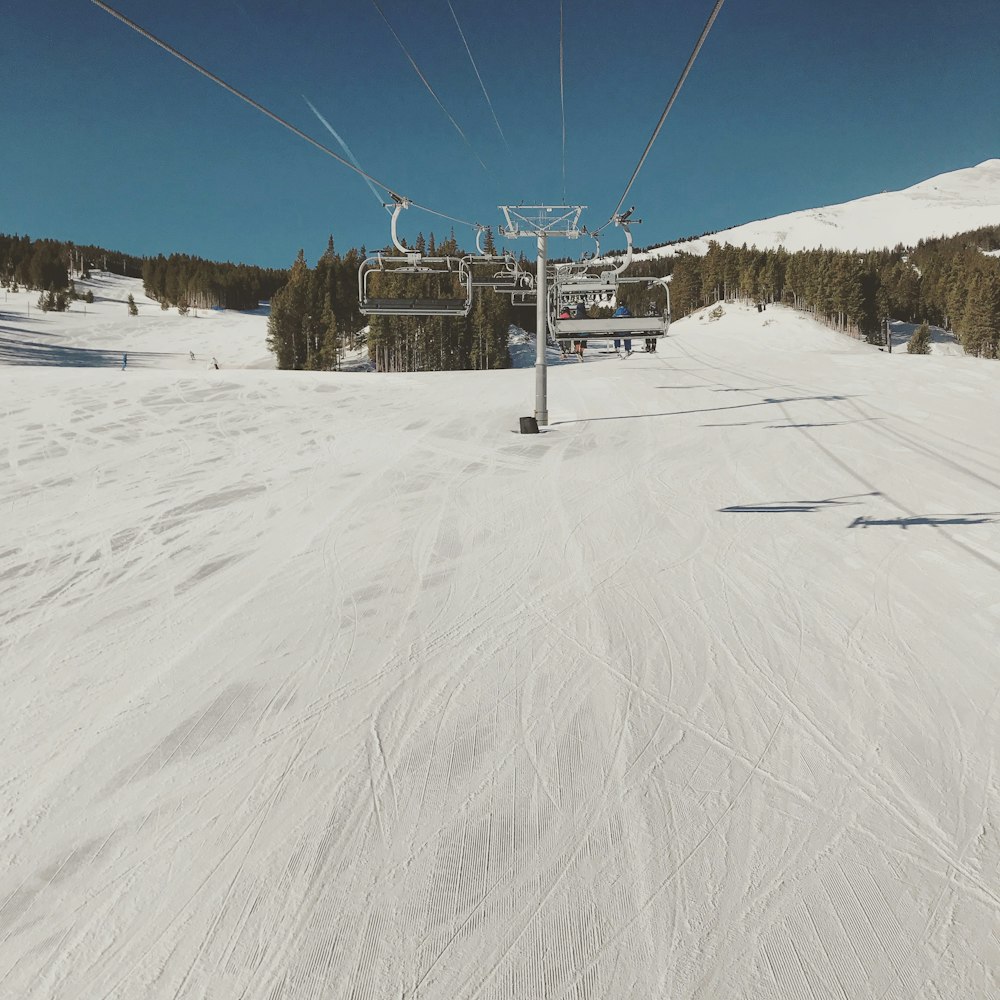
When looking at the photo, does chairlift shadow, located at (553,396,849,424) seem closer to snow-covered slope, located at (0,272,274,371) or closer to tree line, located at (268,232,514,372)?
tree line, located at (268,232,514,372)

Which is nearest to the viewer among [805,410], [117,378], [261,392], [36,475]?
[36,475]

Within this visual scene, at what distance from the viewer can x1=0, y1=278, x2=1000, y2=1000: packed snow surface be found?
2229mm

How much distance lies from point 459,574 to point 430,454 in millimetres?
5319

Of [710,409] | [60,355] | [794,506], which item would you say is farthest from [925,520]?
[60,355]

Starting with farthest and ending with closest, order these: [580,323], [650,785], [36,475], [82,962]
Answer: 1. [580,323]
2. [36,475]
3. [650,785]
4. [82,962]

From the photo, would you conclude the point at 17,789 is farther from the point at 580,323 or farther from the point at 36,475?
the point at 580,323

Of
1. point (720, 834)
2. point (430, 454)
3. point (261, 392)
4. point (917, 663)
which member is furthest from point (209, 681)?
point (261, 392)

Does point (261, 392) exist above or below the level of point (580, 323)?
below

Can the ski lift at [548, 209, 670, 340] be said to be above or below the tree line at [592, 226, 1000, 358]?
below

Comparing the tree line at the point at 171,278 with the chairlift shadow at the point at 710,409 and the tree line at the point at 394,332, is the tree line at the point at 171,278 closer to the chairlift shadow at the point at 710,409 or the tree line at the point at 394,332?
the tree line at the point at 394,332

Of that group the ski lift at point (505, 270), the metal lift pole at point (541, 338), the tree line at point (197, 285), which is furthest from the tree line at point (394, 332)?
the tree line at point (197, 285)

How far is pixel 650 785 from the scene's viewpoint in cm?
297

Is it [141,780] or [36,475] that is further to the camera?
[36,475]

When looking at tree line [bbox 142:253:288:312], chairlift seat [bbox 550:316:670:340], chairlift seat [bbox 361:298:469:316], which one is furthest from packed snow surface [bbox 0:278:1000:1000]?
tree line [bbox 142:253:288:312]
